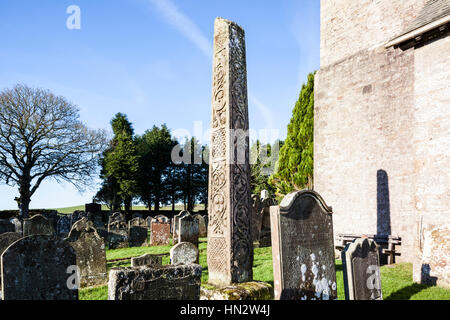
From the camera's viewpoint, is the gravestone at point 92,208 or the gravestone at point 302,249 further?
the gravestone at point 92,208

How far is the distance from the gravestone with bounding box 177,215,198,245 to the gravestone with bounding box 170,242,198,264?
2731 millimetres

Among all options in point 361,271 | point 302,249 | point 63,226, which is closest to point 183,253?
point 302,249

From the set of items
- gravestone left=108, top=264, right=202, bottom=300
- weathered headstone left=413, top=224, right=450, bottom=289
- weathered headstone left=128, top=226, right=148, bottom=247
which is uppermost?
gravestone left=108, top=264, right=202, bottom=300

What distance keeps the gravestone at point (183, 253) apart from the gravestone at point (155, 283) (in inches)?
114

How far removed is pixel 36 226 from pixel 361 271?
11.2m

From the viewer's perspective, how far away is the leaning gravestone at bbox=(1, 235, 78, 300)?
10.4 feet

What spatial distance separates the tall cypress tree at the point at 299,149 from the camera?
17812 mm

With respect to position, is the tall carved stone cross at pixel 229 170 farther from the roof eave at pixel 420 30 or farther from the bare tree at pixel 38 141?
the bare tree at pixel 38 141

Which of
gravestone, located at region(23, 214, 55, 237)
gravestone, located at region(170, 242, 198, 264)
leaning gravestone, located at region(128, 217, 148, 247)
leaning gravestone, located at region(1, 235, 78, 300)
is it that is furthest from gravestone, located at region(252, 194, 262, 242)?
leaning gravestone, located at region(1, 235, 78, 300)

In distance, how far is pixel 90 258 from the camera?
7.48m

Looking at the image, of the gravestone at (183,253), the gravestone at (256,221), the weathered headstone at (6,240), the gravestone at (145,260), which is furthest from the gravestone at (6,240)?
the gravestone at (256,221)

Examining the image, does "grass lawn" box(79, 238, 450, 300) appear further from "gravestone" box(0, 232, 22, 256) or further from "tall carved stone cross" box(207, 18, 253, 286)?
"gravestone" box(0, 232, 22, 256)
